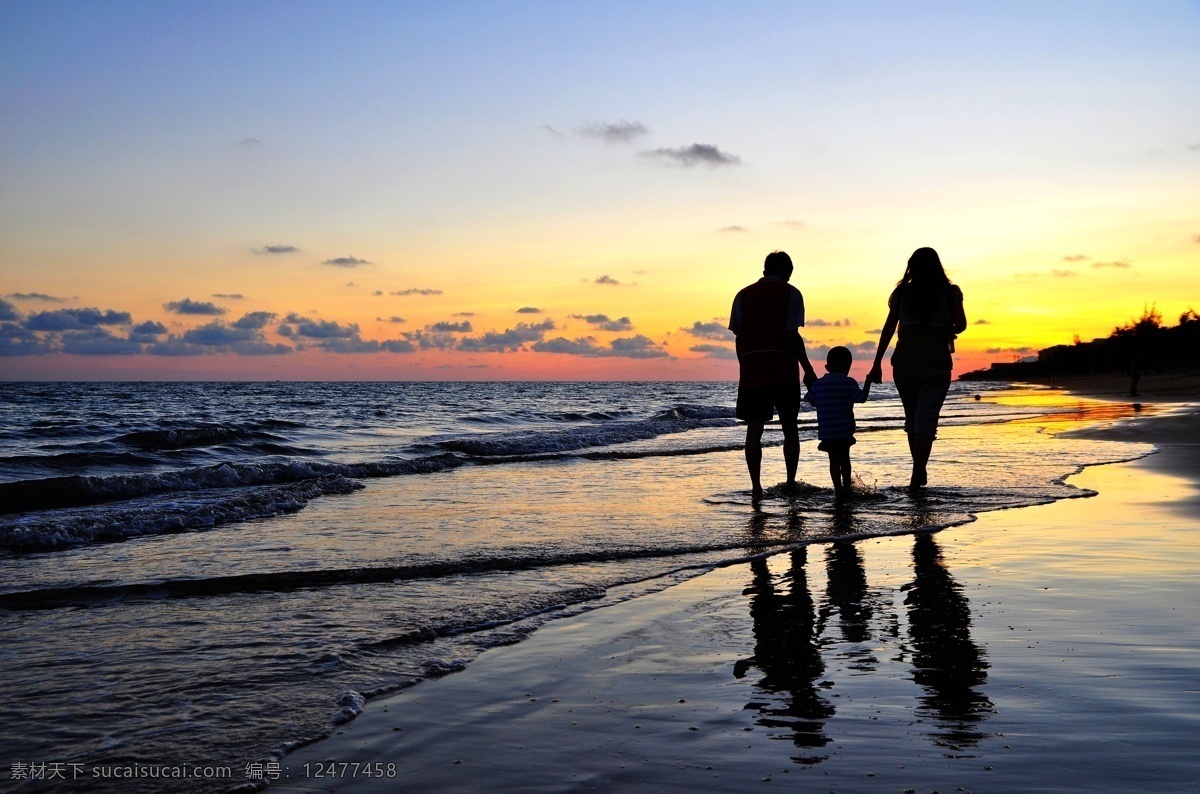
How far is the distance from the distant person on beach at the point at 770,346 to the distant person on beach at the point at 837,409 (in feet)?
0.60

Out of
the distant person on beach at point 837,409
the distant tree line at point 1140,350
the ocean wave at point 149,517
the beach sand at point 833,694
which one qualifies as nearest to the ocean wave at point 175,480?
the ocean wave at point 149,517

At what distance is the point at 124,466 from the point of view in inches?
547

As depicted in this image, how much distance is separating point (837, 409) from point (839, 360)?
0.58 meters

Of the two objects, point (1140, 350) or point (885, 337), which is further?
point (1140, 350)

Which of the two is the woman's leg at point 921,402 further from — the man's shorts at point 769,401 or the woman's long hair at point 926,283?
the man's shorts at point 769,401

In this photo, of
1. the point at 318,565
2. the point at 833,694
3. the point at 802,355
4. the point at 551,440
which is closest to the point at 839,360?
the point at 802,355

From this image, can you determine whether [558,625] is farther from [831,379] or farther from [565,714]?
[831,379]

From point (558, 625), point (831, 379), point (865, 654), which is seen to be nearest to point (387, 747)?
point (558, 625)

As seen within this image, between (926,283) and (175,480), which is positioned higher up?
(926,283)

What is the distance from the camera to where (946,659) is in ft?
10.6

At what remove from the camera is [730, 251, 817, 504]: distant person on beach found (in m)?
7.68

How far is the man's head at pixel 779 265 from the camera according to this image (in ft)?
25.5

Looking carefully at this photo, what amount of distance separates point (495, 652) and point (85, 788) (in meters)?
1.56

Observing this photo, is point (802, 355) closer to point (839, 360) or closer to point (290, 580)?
point (839, 360)
